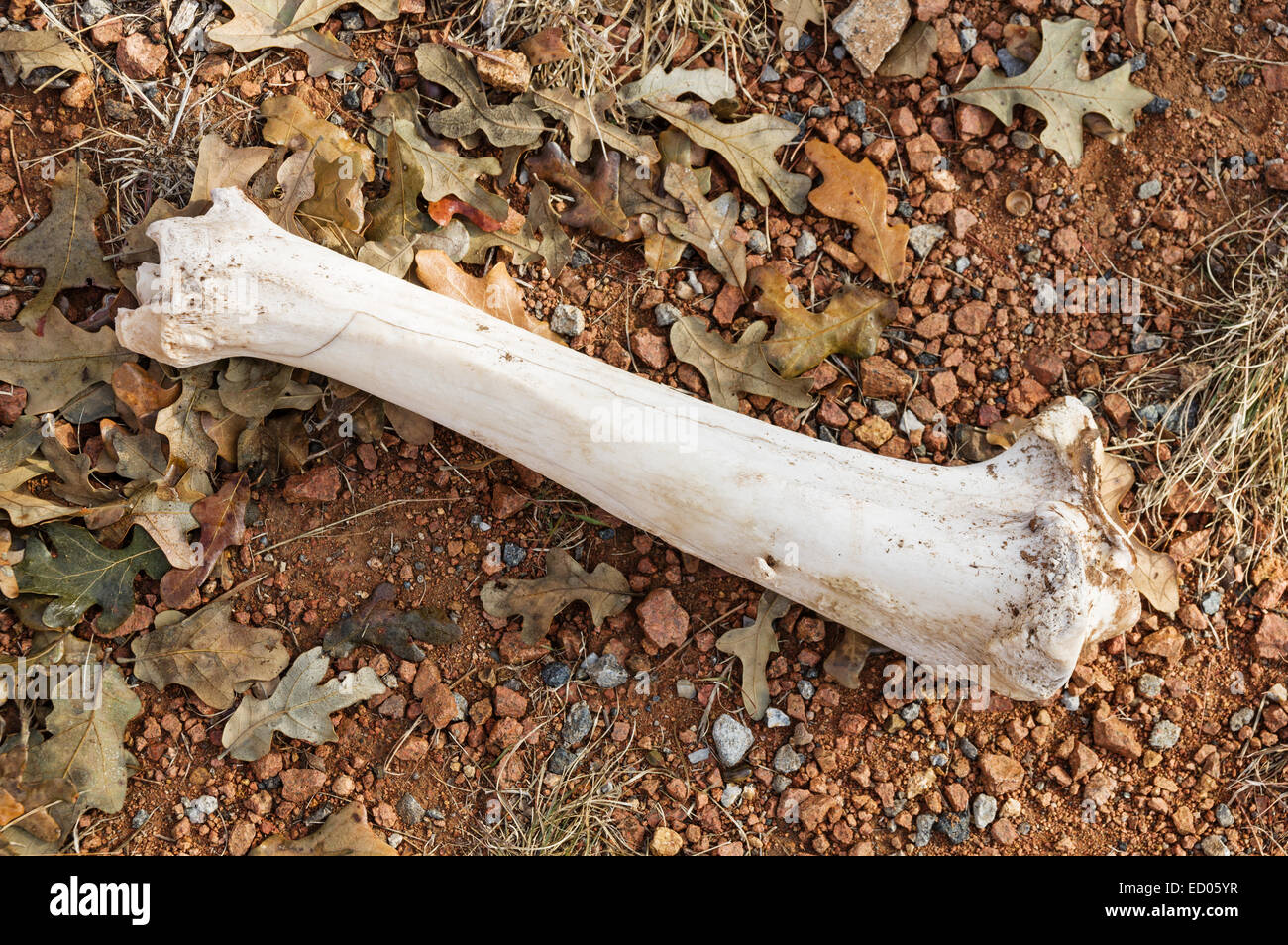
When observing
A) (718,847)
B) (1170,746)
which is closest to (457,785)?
(718,847)

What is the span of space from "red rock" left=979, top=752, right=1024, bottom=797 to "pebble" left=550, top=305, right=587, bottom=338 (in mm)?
1836

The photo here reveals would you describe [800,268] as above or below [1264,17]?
below

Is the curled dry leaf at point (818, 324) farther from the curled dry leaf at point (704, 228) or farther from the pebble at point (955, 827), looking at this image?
the pebble at point (955, 827)

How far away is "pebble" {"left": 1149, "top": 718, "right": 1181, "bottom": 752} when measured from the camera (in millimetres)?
2963

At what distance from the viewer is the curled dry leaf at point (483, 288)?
116 inches

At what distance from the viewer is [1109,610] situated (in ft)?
8.30

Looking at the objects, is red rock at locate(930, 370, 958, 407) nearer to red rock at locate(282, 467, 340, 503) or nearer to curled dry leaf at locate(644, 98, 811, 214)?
curled dry leaf at locate(644, 98, 811, 214)

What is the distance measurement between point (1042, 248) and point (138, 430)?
2905 millimetres

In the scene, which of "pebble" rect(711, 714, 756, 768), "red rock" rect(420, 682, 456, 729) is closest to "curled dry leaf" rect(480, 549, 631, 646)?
"red rock" rect(420, 682, 456, 729)

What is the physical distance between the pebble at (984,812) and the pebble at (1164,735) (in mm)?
533

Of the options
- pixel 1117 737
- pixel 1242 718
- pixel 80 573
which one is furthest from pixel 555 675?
pixel 1242 718

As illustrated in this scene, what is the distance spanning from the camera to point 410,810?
9.67ft

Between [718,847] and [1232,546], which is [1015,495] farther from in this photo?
[718,847]
